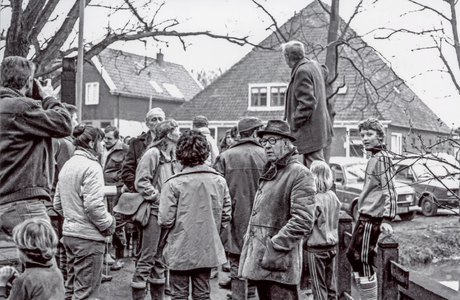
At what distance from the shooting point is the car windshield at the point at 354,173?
59.7 ft

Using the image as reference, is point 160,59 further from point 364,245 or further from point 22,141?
point 22,141

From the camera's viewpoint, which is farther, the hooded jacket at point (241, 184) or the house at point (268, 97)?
the house at point (268, 97)

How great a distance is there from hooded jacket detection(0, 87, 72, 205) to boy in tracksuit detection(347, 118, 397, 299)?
2.91 meters

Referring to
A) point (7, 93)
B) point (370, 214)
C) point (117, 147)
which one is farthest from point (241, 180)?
point (117, 147)

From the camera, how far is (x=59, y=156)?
24.0ft

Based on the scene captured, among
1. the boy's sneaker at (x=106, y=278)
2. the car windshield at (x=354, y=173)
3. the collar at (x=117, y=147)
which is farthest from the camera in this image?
the car windshield at (x=354, y=173)

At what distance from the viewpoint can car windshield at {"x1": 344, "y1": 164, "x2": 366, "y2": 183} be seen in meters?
18.2

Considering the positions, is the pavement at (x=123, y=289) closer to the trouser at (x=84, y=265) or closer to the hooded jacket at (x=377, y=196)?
the trouser at (x=84, y=265)

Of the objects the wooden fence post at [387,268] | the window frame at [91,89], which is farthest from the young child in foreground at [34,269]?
the window frame at [91,89]

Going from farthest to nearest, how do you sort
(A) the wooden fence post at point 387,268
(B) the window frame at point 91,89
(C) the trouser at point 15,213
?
1. (B) the window frame at point 91,89
2. (A) the wooden fence post at point 387,268
3. (C) the trouser at point 15,213

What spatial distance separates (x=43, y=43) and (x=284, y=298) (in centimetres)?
→ 1010

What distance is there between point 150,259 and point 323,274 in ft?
5.98

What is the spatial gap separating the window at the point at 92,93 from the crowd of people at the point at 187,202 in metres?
36.1

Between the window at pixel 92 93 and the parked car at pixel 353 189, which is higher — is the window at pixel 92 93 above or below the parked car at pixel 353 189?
above
